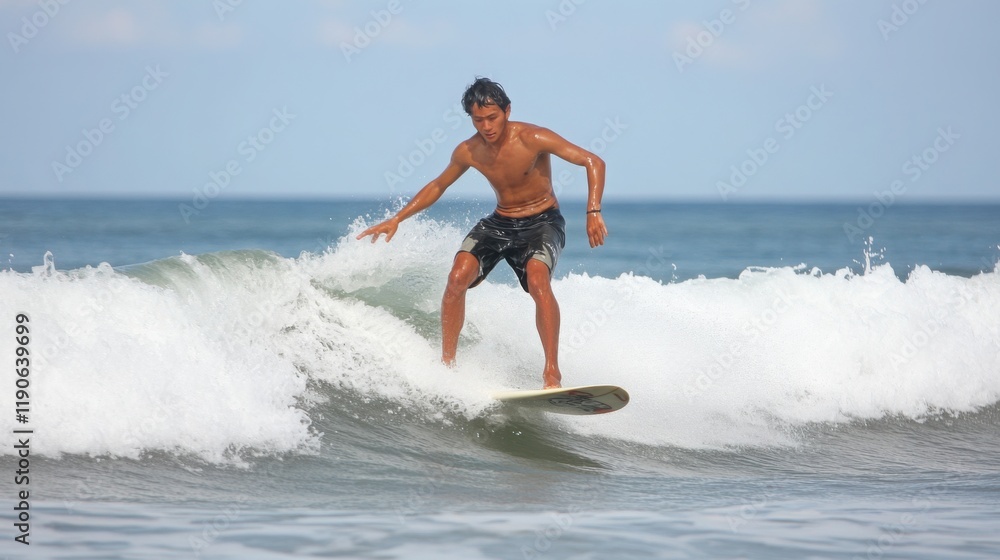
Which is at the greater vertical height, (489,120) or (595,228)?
(489,120)

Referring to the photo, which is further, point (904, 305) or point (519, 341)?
point (904, 305)

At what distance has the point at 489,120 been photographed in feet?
21.2

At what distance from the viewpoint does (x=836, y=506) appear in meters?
5.45

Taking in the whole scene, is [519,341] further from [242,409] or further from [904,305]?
[904,305]

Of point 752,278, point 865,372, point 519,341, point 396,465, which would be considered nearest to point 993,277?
point 752,278

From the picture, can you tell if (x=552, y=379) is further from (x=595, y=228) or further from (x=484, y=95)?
(x=484, y=95)

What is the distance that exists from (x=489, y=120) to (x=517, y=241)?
87 centimetres

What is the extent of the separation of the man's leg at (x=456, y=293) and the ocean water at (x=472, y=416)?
1.84 feet

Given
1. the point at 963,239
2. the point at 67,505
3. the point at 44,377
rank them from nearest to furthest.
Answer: the point at 67,505, the point at 44,377, the point at 963,239

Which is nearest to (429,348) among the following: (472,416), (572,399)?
(472,416)

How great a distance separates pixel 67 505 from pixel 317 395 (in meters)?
2.72

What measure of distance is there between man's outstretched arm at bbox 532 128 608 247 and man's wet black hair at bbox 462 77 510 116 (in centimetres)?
36
